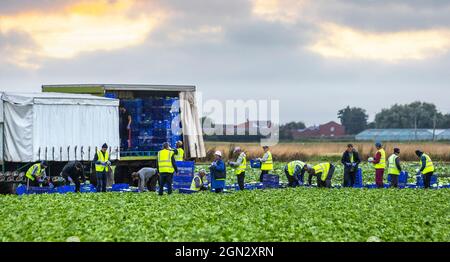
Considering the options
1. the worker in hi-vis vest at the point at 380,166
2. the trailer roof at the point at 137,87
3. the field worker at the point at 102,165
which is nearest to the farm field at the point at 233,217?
the field worker at the point at 102,165

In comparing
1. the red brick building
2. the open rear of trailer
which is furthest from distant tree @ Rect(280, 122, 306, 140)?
the open rear of trailer

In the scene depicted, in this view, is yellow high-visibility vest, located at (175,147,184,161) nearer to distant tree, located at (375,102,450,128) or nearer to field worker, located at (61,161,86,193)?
field worker, located at (61,161,86,193)

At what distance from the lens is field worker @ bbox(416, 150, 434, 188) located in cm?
3791

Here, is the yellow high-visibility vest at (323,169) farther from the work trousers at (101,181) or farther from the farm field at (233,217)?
the work trousers at (101,181)

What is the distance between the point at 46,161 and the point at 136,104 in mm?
5592

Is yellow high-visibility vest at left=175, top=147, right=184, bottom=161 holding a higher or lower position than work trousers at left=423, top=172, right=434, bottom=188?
higher

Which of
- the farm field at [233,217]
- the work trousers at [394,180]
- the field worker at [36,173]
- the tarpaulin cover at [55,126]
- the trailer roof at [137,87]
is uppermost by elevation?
the trailer roof at [137,87]

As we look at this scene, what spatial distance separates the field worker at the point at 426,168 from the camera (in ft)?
124

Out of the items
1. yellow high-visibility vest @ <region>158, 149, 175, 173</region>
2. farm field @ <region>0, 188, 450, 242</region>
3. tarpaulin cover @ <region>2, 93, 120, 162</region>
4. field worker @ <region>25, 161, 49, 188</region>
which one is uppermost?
tarpaulin cover @ <region>2, 93, 120, 162</region>

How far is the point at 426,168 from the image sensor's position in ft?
126

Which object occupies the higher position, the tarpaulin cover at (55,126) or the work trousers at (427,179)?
the tarpaulin cover at (55,126)

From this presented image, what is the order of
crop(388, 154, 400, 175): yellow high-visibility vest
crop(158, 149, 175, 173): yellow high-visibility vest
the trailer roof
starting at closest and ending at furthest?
1. crop(158, 149, 175, 173): yellow high-visibility vest
2. crop(388, 154, 400, 175): yellow high-visibility vest
3. the trailer roof

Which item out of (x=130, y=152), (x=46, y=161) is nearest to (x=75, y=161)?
(x=46, y=161)
